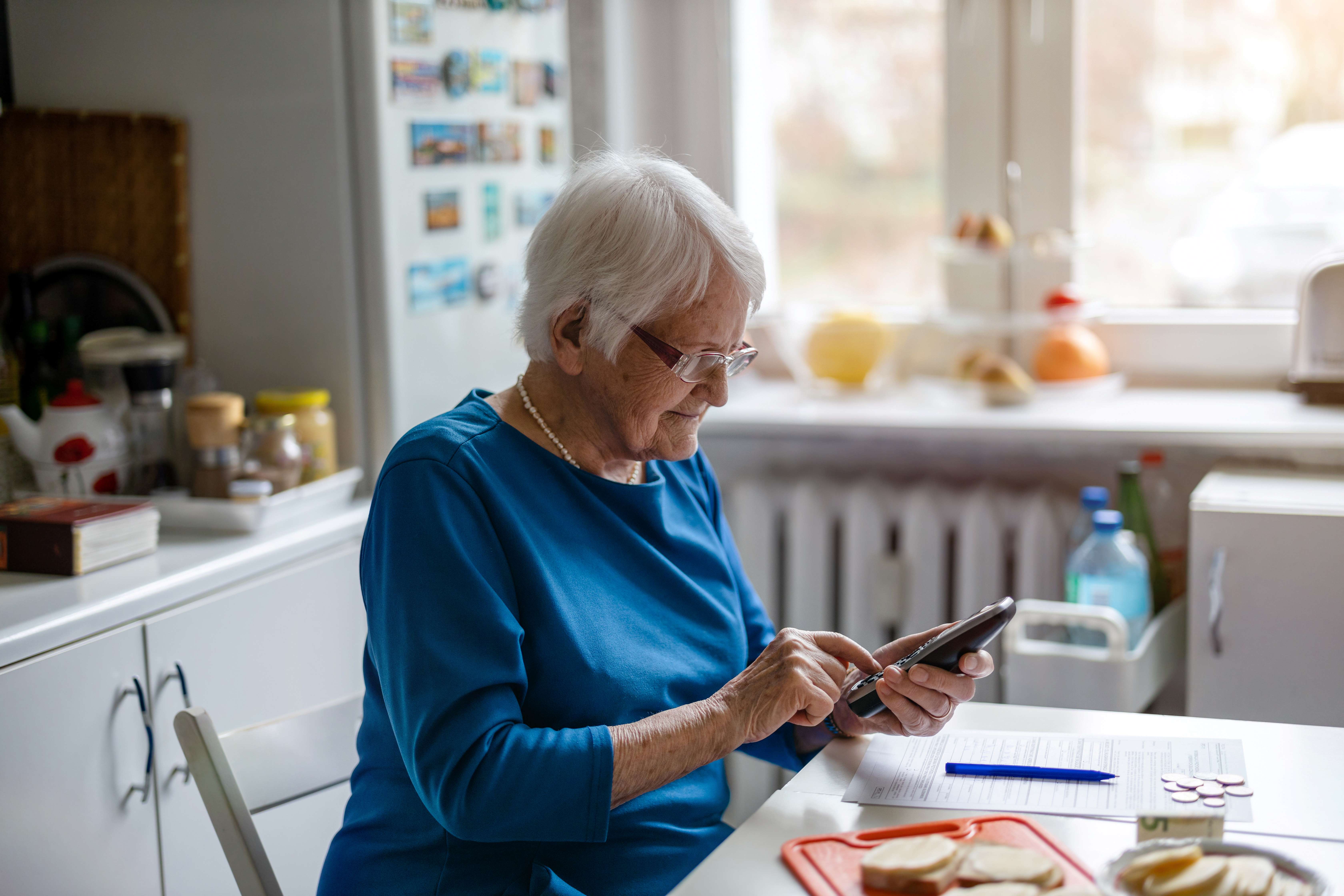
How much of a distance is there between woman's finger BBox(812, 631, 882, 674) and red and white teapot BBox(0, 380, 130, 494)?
1.10 metres

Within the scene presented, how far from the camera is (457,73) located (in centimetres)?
197

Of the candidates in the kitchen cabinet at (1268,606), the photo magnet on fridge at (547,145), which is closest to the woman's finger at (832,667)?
the kitchen cabinet at (1268,606)

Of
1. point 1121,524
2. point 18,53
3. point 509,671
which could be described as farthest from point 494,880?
point 18,53

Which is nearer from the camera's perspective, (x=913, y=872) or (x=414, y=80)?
(x=913, y=872)

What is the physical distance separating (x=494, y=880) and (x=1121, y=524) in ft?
3.64

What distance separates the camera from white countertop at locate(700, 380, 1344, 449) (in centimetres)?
185

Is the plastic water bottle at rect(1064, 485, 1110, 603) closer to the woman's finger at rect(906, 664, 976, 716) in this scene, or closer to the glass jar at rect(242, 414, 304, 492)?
the woman's finger at rect(906, 664, 976, 716)

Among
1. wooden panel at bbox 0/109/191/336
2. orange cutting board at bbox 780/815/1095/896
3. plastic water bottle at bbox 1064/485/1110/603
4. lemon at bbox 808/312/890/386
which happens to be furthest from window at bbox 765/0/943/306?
orange cutting board at bbox 780/815/1095/896

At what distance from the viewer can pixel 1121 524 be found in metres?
1.84

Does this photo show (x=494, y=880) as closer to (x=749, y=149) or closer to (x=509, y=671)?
(x=509, y=671)

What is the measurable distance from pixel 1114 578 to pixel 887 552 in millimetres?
451

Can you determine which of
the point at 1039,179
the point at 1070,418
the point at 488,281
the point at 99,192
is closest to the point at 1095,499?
the point at 1070,418

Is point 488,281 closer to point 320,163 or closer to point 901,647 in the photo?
point 320,163

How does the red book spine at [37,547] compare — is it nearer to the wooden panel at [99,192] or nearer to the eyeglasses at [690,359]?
the wooden panel at [99,192]
